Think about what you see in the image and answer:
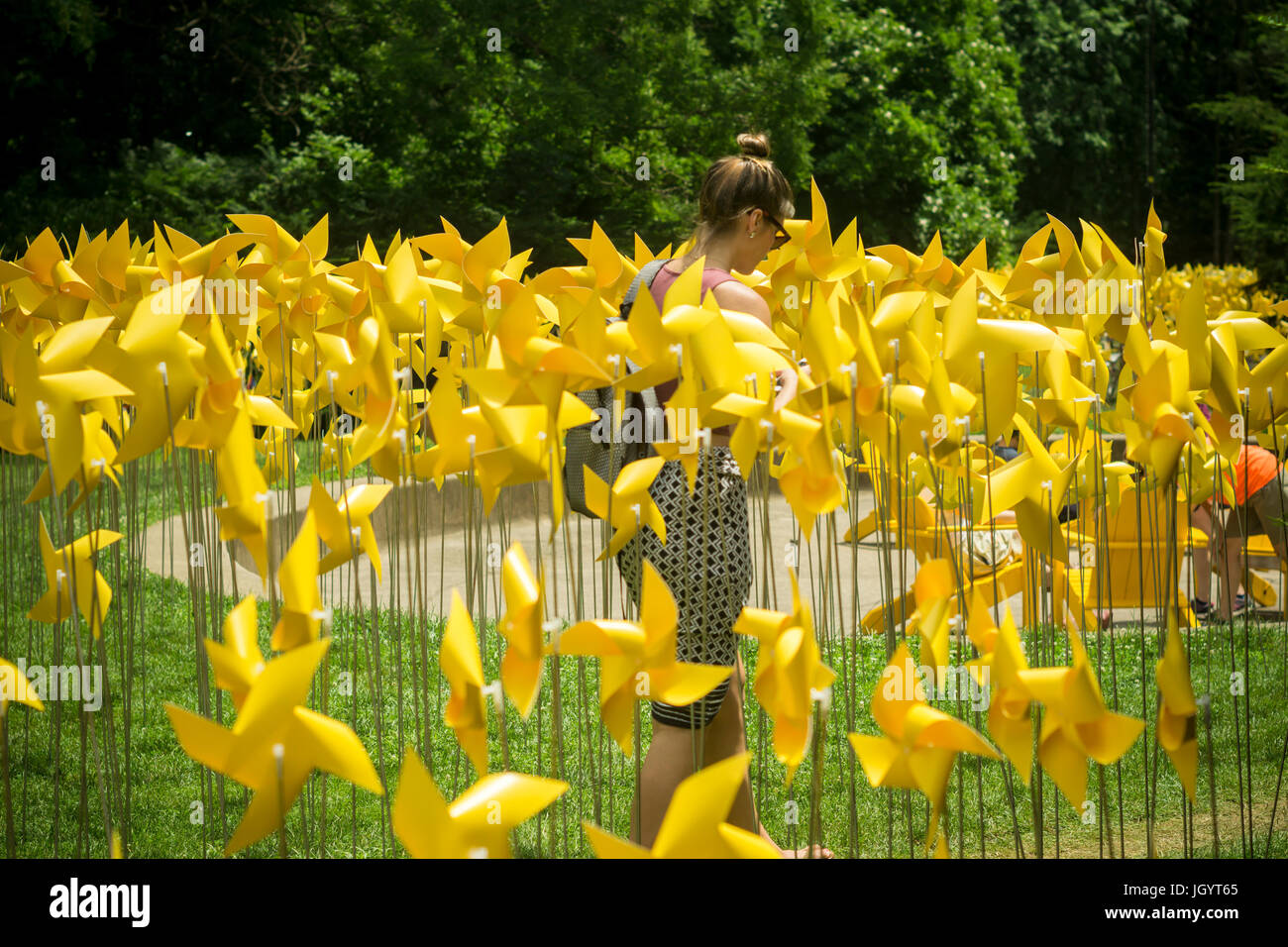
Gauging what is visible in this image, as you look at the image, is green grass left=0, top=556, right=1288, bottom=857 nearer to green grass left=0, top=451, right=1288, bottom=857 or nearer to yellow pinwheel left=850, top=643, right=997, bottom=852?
green grass left=0, top=451, right=1288, bottom=857

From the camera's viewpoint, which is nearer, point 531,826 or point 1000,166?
point 531,826

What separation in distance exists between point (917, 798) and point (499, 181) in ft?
29.2


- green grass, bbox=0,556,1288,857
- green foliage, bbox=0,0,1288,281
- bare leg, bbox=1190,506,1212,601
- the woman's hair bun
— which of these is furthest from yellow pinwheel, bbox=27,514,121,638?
green foliage, bbox=0,0,1288,281

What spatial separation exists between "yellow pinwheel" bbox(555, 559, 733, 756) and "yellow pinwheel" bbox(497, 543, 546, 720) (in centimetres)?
3

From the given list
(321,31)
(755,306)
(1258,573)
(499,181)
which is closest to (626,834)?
(755,306)

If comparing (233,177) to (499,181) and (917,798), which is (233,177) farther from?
(917,798)

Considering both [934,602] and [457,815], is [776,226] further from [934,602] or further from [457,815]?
[457,815]

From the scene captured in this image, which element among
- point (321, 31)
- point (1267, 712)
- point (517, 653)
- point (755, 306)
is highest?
point (321, 31)

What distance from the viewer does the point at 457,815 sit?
2.78 feet

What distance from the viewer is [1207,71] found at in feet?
59.6

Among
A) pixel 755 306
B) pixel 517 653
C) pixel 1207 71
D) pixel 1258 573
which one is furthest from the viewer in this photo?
pixel 1207 71

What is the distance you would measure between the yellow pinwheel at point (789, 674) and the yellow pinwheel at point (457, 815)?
203mm

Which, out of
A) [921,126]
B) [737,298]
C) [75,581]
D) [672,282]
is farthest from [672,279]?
[921,126]

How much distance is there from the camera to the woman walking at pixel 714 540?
5.65 feet
